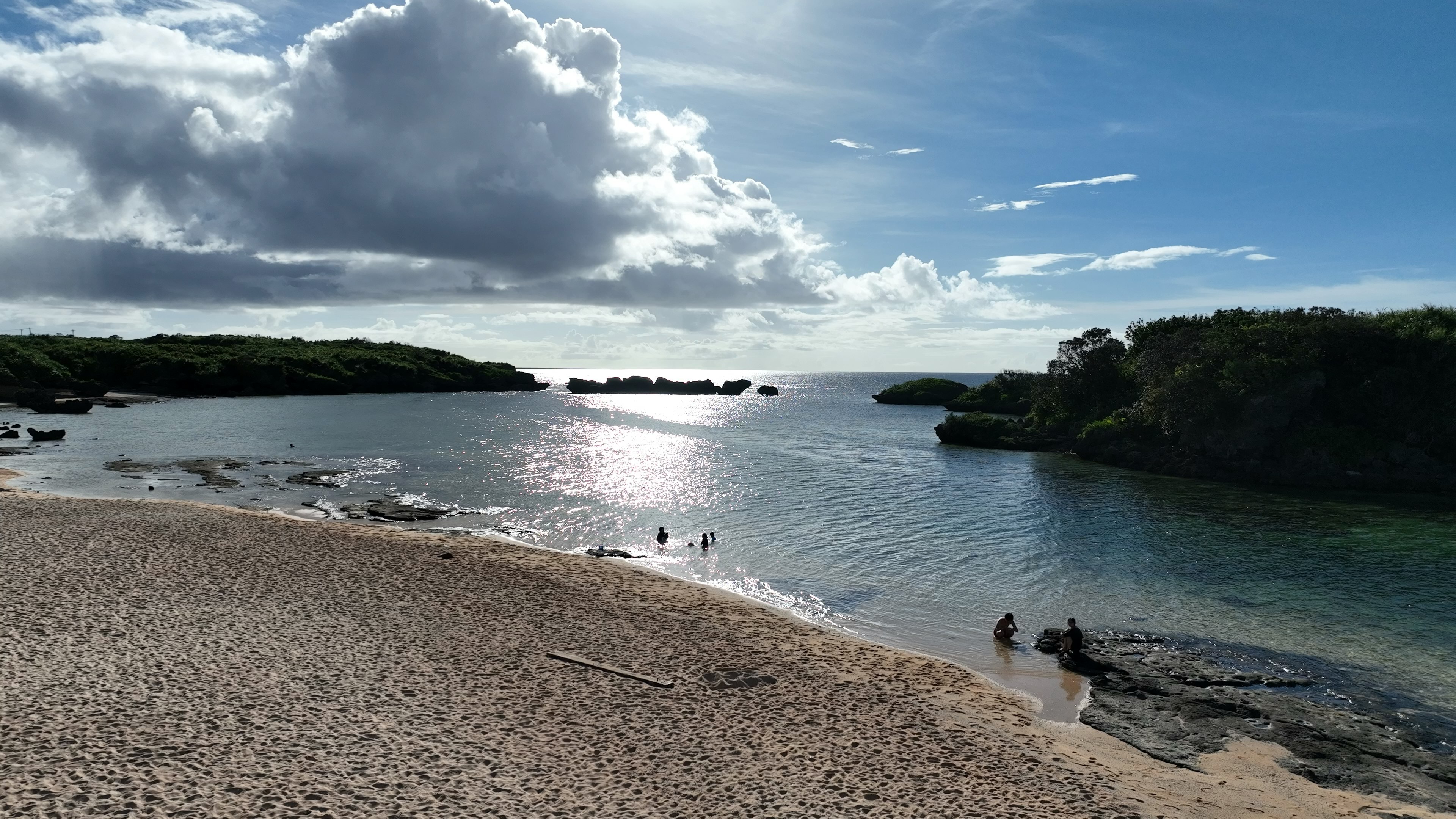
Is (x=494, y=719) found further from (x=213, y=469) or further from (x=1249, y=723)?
(x=213, y=469)

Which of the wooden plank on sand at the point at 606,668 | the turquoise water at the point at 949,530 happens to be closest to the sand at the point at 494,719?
the wooden plank on sand at the point at 606,668

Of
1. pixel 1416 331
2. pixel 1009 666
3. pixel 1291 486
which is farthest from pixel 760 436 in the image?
pixel 1009 666

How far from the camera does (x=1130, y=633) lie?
25203 millimetres

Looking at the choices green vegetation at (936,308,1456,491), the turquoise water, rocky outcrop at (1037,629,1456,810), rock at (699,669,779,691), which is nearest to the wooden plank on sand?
rock at (699,669,779,691)

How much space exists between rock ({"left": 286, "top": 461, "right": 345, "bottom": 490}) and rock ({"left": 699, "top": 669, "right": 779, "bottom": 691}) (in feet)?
134

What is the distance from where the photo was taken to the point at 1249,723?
59.8 ft

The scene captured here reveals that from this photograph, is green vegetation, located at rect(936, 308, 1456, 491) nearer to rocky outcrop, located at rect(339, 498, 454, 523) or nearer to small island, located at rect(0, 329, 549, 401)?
rocky outcrop, located at rect(339, 498, 454, 523)

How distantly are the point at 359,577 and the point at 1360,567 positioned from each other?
40.9 metres

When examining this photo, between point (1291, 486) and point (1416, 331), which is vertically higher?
A: point (1416, 331)

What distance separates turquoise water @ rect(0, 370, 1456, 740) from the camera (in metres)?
24.8

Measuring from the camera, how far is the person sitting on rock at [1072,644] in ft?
72.5

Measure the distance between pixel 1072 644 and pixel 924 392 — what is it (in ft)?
512

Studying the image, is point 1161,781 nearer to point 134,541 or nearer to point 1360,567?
point 1360,567

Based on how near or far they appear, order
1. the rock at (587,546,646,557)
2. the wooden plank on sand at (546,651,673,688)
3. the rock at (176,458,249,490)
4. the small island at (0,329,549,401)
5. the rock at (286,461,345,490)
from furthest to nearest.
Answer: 1. the small island at (0,329,549,401)
2. the rock at (286,461,345,490)
3. the rock at (176,458,249,490)
4. the rock at (587,546,646,557)
5. the wooden plank on sand at (546,651,673,688)
